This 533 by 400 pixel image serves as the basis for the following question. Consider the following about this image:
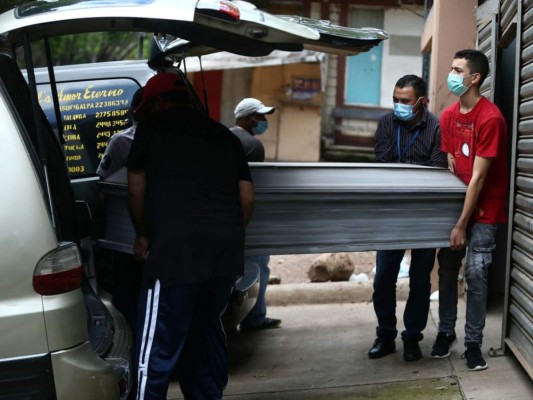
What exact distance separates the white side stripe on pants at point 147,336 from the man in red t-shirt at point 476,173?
6.20 feet

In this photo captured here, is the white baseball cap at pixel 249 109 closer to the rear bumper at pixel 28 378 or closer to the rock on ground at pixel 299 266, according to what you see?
the rock on ground at pixel 299 266

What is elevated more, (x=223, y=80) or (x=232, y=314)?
(x=223, y=80)

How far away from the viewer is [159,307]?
371cm

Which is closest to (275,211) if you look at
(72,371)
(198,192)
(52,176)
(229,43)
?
(198,192)

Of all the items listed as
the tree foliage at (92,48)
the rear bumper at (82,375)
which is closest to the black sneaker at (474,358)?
the rear bumper at (82,375)

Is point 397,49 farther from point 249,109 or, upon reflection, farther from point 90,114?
point 90,114

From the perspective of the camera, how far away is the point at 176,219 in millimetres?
3654

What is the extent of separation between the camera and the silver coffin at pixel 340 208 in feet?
14.1

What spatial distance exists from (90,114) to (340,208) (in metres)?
2.22

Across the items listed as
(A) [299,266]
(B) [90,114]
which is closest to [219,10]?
(B) [90,114]

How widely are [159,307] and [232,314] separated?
1.54 meters

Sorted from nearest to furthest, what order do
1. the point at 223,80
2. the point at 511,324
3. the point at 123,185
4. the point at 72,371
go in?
the point at 72,371
the point at 123,185
the point at 511,324
the point at 223,80

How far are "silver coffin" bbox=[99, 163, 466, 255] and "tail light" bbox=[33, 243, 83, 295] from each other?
107 centimetres

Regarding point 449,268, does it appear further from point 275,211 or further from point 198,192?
point 198,192
